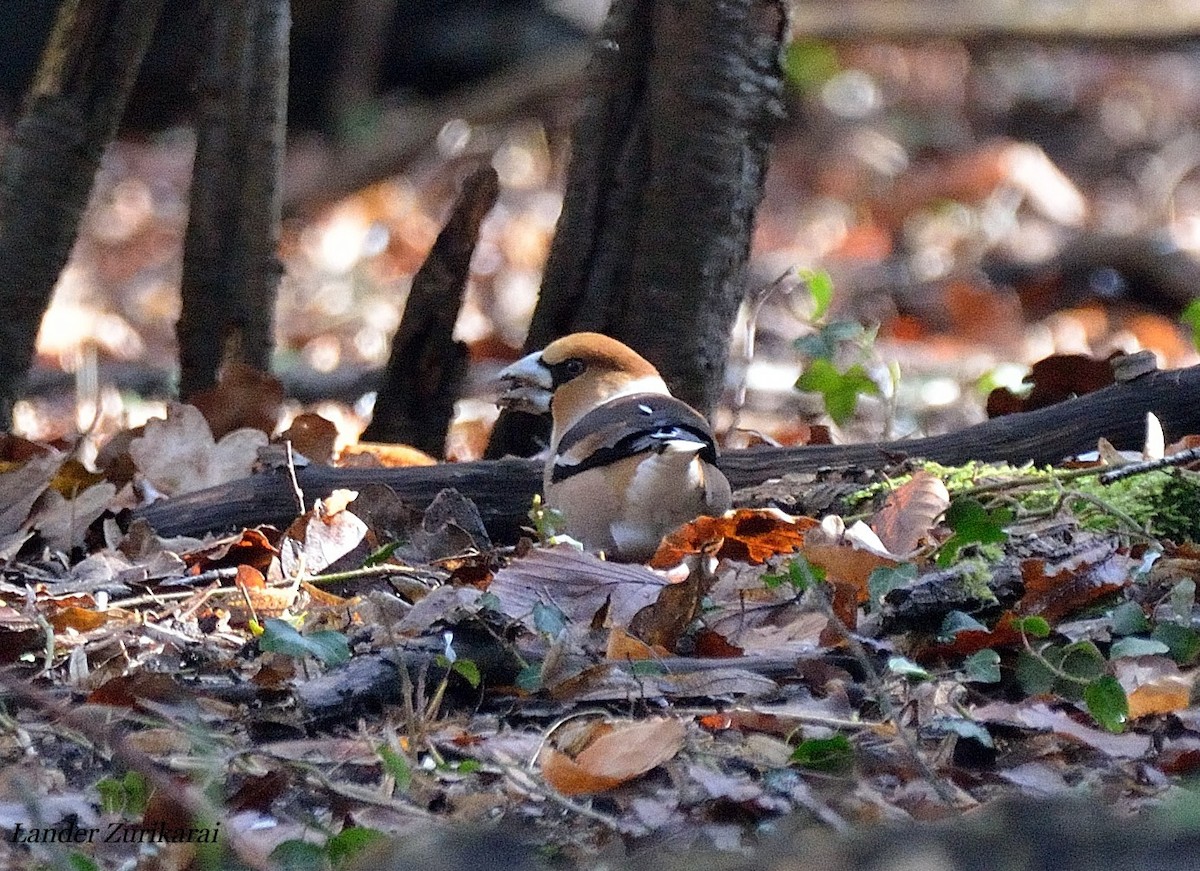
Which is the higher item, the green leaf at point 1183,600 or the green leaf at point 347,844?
the green leaf at point 1183,600

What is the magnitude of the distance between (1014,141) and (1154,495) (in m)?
9.40

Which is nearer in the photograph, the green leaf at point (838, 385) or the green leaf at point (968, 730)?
the green leaf at point (968, 730)

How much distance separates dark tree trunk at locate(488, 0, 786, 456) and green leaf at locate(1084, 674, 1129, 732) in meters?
2.42

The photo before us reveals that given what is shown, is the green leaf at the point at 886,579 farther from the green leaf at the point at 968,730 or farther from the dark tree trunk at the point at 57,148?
the dark tree trunk at the point at 57,148

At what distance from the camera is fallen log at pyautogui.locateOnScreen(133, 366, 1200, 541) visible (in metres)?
4.63

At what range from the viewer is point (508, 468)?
4.86 m

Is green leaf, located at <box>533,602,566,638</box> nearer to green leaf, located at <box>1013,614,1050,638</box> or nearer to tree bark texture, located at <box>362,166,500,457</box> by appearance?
green leaf, located at <box>1013,614,1050,638</box>

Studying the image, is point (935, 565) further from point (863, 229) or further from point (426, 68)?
point (426, 68)

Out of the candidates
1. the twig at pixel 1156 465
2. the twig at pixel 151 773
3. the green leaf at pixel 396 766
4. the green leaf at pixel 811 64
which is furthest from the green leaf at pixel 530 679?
the green leaf at pixel 811 64

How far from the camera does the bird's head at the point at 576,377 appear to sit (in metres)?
5.04

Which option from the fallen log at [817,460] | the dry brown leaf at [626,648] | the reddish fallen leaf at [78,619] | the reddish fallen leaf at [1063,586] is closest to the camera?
the dry brown leaf at [626,648]

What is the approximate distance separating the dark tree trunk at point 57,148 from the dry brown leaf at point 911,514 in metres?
2.69

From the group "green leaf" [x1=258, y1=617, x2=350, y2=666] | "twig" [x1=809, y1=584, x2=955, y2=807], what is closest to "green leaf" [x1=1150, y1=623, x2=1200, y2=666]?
"twig" [x1=809, y1=584, x2=955, y2=807]

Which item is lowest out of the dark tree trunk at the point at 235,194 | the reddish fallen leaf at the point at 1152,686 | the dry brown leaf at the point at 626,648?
the dry brown leaf at the point at 626,648
